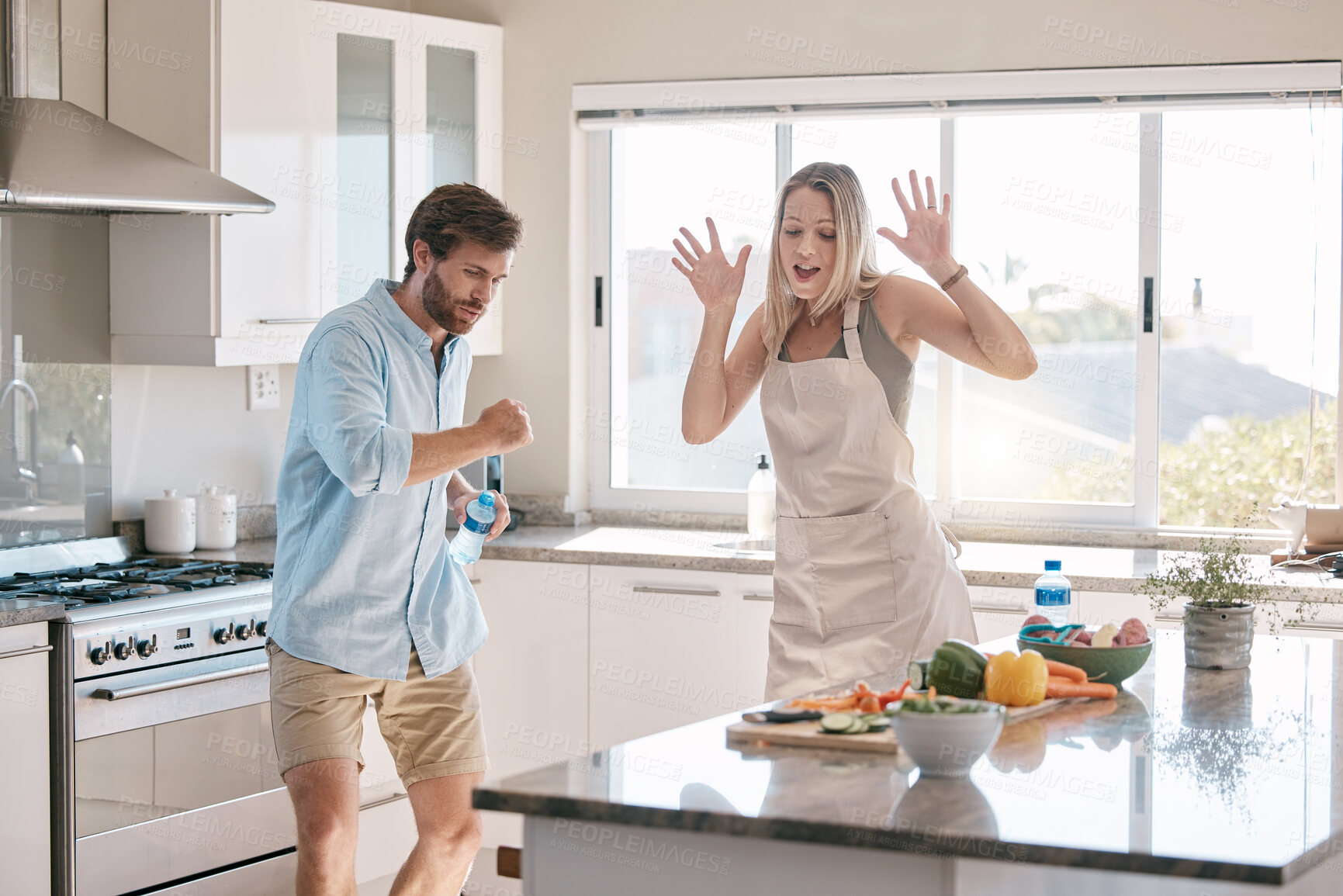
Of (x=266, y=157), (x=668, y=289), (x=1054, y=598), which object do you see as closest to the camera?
(x=1054, y=598)

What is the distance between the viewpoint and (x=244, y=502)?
12.0ft

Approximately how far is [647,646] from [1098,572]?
1123 mm

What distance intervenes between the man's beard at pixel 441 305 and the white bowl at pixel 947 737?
3.94 ft

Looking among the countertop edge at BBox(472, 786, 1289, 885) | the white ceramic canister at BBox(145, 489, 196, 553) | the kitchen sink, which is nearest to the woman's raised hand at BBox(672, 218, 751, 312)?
the countertop edge at BBox(472, 786, 1289, 885)

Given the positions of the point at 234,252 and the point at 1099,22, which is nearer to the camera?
the point at 234,252

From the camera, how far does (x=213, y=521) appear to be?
3432 mm

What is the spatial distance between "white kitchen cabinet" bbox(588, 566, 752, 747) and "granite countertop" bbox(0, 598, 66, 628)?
1.36m

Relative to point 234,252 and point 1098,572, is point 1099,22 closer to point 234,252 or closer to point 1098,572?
point 1098,572

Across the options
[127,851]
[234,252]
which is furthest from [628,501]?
[127,851]

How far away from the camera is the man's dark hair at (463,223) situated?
88.2 inches

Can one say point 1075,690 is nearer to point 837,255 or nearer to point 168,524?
point 837,255

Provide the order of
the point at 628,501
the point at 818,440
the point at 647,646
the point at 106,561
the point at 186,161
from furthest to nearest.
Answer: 1. the point at 628,501
2. the point at 647,646
3. the point at 106,561
4. the point at 186,161
5. the point at 818,440

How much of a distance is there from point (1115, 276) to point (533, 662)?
1.88 m

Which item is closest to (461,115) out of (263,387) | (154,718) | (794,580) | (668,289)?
(668,289)
